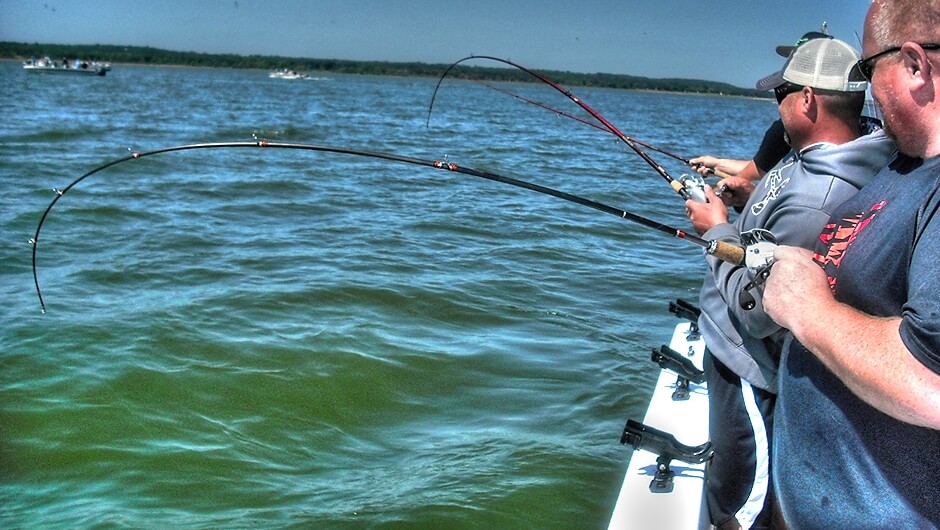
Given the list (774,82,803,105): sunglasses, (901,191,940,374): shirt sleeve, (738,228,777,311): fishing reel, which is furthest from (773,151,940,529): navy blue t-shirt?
(774,82,803,105): sunglasses

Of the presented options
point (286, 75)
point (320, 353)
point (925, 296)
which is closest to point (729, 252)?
point (925, 296)

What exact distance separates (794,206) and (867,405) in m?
0.81

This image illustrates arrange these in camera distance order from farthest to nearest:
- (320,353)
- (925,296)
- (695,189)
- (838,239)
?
(320,353), (695,189), (838,239), (925,296)

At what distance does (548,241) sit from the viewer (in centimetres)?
942

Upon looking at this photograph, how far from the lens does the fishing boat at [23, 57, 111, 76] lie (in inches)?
2594

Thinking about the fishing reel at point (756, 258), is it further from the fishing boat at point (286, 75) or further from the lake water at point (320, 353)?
the fishing boat at point (286, 75)

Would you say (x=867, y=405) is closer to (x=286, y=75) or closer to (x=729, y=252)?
(x=729, y=252)

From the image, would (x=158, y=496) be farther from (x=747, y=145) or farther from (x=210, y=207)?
(x=747, y=145)

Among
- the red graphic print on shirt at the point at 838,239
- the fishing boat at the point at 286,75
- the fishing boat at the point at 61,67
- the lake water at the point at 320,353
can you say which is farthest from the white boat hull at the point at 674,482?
the fishing boat at the point at 286,75

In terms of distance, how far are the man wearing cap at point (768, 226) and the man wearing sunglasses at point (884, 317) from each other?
0.39 meters

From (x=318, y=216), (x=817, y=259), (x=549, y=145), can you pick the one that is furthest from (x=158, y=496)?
(x=549, y=145)

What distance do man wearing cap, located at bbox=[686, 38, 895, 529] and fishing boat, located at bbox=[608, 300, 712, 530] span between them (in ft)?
0.37

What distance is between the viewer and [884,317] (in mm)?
1546

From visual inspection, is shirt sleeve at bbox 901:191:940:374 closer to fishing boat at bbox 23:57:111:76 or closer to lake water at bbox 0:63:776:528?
lake water at bbox 0:63:776:528
